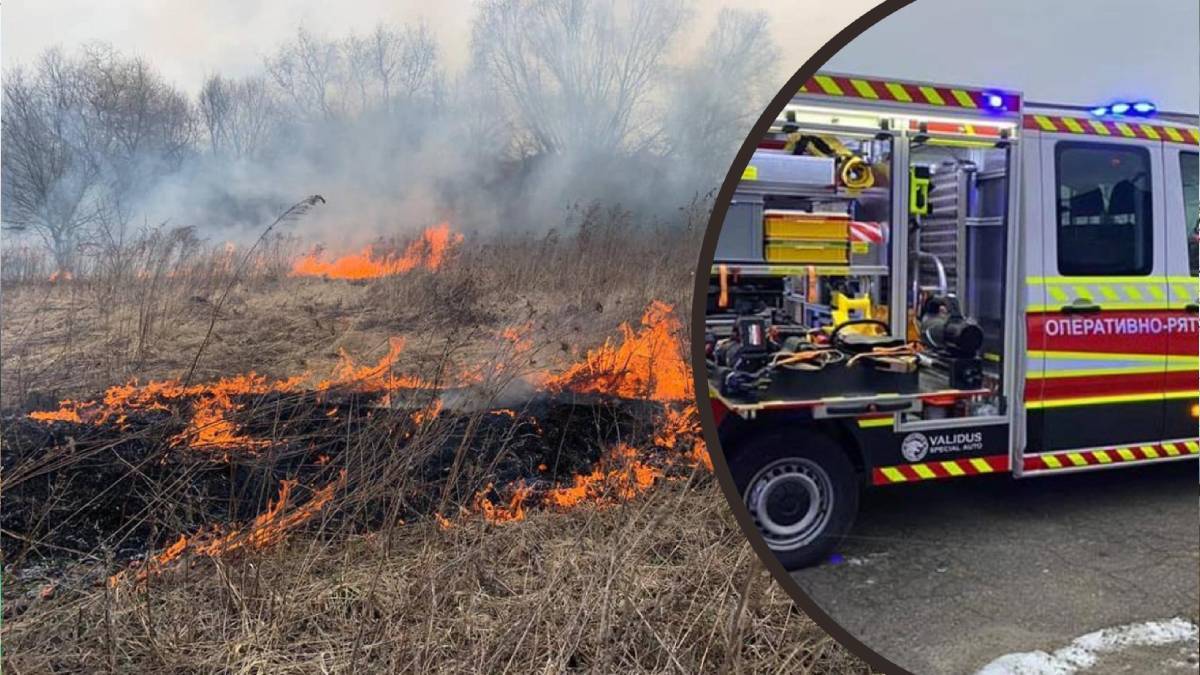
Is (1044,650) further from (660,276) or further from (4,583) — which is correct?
(4,583)

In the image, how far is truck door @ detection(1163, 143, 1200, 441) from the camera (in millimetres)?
2923

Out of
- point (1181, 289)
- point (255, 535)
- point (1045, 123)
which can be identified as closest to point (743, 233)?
point (1045, 123)

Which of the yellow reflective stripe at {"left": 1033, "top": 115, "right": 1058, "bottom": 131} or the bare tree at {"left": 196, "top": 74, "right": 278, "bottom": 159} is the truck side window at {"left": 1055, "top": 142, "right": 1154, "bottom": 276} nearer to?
the yellow reflective stripe at {"left": 1033, "top": 115, "right": 1058, "bottom": 131}

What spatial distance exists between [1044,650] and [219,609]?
2844mm

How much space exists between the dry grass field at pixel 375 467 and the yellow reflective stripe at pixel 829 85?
80cm

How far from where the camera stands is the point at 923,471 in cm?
291

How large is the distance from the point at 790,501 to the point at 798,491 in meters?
0.05

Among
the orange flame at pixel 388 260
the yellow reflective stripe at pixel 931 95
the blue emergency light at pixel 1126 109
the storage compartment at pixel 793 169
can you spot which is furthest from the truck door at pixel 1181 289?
the orange flame at pixel 388 260

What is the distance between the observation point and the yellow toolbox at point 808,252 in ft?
9.34

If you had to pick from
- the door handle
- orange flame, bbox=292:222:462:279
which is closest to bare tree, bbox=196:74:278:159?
orange flame, bbox=292:222:462:279

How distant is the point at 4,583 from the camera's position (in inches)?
99.9

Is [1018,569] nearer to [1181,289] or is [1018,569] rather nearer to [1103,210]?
[1181,289]

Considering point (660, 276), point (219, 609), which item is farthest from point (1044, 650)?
point (219, 609)

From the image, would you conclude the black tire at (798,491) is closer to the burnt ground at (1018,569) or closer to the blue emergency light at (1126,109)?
the burnt ground at (1018,569)
